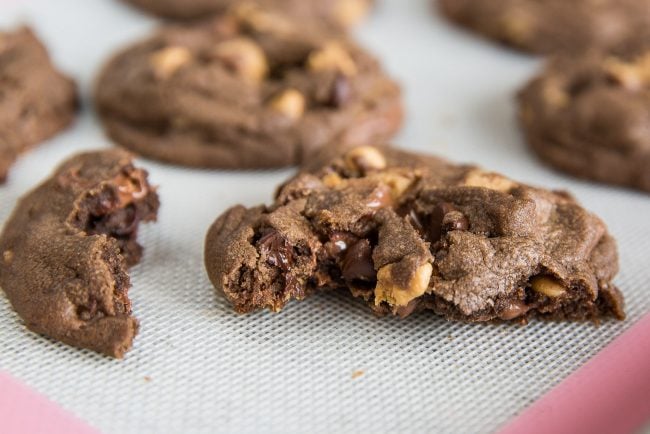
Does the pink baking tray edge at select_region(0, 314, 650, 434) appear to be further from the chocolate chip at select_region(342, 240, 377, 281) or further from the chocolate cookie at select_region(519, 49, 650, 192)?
the chocolate cookie at select_region(519, 49, 650, 192)

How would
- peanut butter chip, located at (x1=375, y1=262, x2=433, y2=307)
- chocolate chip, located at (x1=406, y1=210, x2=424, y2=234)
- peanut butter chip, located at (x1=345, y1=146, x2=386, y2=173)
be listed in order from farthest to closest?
peanut butter chip, located at (x1=345, y1=146, x2=386, y2=173)
chocolate chip, located at (x1=406, y1=210, x2=424, y2=234)
peanut butter chip, located at (x1=375, y1=262, x2=433, y2=307)

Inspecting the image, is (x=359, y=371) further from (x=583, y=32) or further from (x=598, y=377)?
(x=583, y=32)

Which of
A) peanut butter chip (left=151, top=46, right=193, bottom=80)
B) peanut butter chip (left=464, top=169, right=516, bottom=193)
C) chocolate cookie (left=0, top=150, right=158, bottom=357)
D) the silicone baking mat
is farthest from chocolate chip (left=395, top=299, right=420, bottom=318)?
peanut butter chip (left=151, top=46, right=193, bottom=80)

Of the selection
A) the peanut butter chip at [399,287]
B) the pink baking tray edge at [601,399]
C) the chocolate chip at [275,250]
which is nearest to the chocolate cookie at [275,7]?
the chocolate chip at [275,250]

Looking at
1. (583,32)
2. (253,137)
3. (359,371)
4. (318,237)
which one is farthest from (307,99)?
(583,32)

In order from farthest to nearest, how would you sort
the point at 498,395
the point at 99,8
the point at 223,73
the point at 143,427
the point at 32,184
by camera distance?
the point at 99,8
the point at 223,73
the point at 32,184
the point at 498,395
the point at 143,427

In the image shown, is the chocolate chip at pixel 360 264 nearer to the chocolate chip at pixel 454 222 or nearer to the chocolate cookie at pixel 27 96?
the chocolate chip at pixel 454 222
